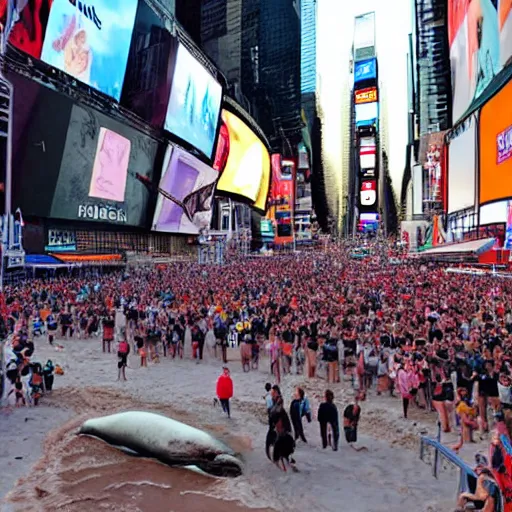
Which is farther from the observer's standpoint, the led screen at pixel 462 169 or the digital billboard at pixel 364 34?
the digital billboard at pixel 364 34

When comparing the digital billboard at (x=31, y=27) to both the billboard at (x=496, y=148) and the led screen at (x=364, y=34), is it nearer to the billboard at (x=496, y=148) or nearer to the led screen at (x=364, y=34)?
the billboard at (x=496, y=148)

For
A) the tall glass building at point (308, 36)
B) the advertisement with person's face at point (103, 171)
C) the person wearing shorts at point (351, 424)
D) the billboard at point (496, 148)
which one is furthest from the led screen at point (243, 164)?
the tall glass building at point (308, 36)

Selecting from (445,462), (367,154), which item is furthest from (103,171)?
(367,154)

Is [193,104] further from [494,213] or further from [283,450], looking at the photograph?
[283,450]

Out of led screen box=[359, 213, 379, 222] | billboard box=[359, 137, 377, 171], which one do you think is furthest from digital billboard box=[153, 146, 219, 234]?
billboard box=[359, 137, 377, 171]

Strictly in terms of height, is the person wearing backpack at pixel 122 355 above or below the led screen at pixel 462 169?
below

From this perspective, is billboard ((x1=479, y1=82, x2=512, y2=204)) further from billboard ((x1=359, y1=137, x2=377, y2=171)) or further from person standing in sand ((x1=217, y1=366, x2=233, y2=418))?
billboard ((x1=359, y1=137, x2=377, y2=171))

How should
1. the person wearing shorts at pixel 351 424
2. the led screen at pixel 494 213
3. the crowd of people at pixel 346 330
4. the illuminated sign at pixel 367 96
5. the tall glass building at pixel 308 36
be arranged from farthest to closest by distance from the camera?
1. the tall glass building at pixel 308 36
2. the illuminated sign at pixel 367 96
3. the led screen at pixel 494 213
4. the crowd of people at pixel 346 330
5. the person wearing shorts at pixel 351 424
